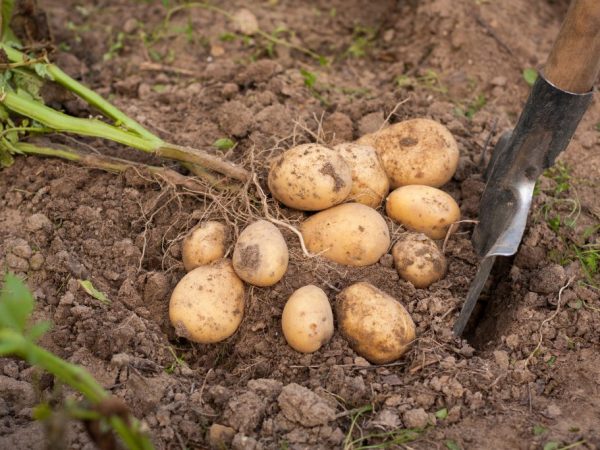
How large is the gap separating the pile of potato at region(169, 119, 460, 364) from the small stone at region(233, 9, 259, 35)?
126 cm

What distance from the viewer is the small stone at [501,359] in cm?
215

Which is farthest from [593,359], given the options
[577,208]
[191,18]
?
[191,18]

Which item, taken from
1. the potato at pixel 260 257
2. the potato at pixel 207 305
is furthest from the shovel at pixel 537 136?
the potato at pixel 207 305

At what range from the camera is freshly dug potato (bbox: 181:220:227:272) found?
7.61ft

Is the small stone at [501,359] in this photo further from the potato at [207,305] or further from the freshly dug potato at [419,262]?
the potato at [207,305]

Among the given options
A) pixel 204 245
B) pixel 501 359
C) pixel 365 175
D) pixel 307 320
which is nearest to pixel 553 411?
pixel 501 359

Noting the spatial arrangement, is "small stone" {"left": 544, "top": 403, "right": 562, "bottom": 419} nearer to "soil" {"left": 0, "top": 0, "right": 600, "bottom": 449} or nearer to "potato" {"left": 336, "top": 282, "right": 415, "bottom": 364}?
"soil" {"left": 0, "top": 0, "right": 600, "bottom": 449}

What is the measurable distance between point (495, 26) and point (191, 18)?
1669 mm

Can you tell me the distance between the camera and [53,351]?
2.11 m

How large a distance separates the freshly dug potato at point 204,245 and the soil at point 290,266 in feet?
0.24

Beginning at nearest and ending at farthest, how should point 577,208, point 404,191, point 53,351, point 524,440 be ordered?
point 524,440 → point 53,351 → point 404,191 → point 577,208

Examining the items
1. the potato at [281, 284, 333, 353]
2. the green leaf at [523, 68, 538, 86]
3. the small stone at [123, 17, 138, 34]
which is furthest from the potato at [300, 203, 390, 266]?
the small stone at [123, 17, 138, 34]

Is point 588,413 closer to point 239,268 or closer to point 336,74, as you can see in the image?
point 239,268

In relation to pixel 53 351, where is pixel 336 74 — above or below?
above
